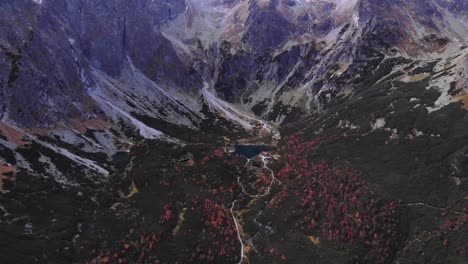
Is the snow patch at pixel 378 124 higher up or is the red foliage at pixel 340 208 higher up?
the snow patch at pixel 378 124

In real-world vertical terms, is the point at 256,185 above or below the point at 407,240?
below

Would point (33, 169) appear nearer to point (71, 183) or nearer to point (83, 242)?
point (71, 183)

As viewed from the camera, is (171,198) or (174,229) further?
(171,198)

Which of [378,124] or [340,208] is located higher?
[378,124]

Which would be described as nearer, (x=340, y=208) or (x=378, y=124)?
(x=340, y=208)

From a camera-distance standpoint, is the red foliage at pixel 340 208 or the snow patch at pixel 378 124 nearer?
the red foliage at pixel 340 208

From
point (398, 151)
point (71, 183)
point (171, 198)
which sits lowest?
point (71, 183)

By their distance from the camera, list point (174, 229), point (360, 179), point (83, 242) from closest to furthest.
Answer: point (83, 242) < point (174, 229) < point (360, 179)

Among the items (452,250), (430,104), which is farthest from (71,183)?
(430,104)

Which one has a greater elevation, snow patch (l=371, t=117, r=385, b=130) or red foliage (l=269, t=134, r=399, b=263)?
snow patch (l=371, t=117, r=385, b=130)

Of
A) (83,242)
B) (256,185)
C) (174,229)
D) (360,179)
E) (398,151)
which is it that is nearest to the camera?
(83,242)

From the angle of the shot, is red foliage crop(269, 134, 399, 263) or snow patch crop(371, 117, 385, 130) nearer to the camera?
red foliage crop(269, 134, 399, 263)
